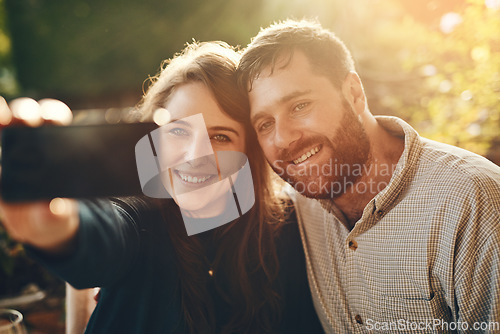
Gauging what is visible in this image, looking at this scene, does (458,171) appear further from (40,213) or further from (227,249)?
(40,213)

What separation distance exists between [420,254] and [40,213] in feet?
3.74

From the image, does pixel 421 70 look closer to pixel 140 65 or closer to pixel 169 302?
pixel 169 302

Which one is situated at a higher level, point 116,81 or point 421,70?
point 116,81

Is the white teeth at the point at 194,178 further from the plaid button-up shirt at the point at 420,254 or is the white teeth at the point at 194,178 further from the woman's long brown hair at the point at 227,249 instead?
the plaid button-up shirt at the point at 420,254

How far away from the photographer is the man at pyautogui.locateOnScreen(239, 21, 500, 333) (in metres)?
1.16

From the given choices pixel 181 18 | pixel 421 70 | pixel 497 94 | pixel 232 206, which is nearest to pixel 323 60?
pixel 232 206

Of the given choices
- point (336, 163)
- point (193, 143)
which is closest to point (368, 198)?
point (336, 163)

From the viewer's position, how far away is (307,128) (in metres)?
1.43

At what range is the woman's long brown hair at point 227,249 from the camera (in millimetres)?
1332

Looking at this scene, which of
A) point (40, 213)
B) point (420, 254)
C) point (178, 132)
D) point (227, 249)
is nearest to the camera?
point (40, 213)

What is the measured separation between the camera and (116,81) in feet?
13.4

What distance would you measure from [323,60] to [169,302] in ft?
3.61

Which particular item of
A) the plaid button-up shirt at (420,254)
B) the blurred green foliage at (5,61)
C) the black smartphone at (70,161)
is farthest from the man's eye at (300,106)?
the blurred green foliage at (5,61)

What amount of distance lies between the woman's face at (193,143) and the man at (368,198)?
0.16 m
